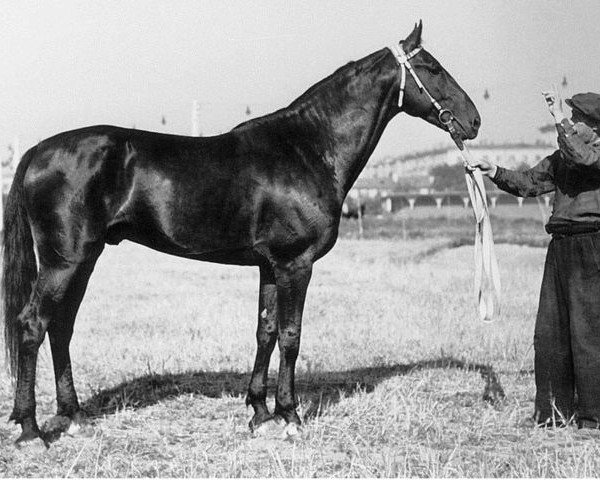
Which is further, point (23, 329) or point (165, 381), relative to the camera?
point (165, 381)

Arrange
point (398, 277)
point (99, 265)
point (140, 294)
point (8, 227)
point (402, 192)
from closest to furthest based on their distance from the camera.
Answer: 1. point (8, 227)
2. point (140, 294)
3. point (398, 277)
4. point (99, 265)
5. point (402, 192)

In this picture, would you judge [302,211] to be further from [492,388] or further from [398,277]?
[398,277]

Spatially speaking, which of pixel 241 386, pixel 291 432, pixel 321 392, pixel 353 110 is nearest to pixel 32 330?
pixel 291 432

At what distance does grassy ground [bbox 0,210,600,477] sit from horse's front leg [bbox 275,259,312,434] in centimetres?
23

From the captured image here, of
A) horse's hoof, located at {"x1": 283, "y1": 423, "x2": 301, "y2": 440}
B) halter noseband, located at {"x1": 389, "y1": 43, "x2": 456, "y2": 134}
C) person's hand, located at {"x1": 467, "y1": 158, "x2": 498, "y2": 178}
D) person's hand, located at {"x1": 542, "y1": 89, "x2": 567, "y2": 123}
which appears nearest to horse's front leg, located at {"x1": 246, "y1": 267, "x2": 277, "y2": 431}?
horse's hoof, located at {"x1": 283, "y1": 423, "x2": 301, "y2": 440}

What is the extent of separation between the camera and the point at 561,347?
6.06m

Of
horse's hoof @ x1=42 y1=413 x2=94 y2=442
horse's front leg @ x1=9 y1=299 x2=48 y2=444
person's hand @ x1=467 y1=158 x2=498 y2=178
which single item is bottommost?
horse's hoof @ x1=42 y1=413 x2=94 y2=442

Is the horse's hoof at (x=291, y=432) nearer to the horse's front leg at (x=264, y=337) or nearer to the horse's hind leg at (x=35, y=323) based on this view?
the horse's front leg at (x=264, y=337)

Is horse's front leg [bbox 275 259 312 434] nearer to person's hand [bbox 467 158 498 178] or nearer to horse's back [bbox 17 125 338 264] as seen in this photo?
horse's back [bbox 17 125 338 264]

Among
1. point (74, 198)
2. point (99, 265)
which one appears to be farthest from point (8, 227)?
point (99, 265)

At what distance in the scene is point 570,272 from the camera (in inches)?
233

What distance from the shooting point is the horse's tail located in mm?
Answer: 5684

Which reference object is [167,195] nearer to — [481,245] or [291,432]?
[291,432]

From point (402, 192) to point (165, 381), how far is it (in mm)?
51195
